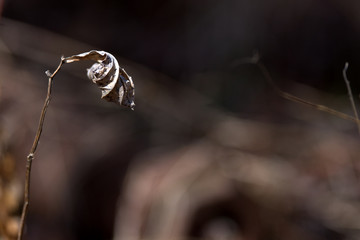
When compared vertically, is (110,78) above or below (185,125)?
above

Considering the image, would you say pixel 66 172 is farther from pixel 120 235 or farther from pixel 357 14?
pixel 357 14

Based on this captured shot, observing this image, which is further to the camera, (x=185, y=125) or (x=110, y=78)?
(x=185, y=125)

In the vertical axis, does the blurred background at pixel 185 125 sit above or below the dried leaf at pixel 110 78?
below

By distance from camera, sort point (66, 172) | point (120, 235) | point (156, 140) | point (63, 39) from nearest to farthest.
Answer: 1. point (120, 235)
2. point (66, 172)
3. point (156, 140)
4. point (63, 39)

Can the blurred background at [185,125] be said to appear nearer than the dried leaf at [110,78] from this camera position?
No

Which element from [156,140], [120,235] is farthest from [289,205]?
[156,140]
